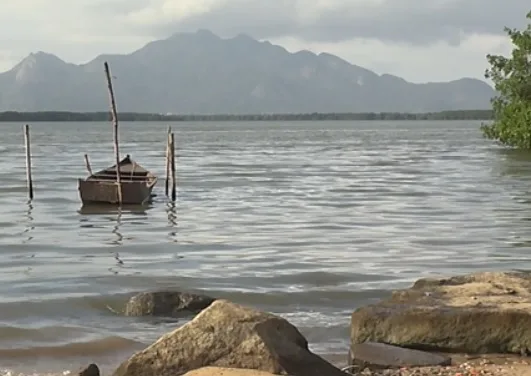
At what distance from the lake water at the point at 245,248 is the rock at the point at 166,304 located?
0.85 feet

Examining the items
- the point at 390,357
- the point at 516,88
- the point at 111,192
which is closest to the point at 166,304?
the point at 390,357

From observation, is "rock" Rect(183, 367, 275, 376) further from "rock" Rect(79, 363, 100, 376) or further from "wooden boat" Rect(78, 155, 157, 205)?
"wooden boat" Rect(78, 155, 157, 205)

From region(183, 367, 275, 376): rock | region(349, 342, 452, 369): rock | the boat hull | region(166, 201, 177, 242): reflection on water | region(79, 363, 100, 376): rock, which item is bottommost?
region(166, 201, 177, 242): reflection on water

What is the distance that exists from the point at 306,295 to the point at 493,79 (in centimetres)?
4756

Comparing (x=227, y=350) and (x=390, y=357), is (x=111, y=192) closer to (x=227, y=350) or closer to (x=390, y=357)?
(x=390, y=357)

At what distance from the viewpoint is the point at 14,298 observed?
15820mm

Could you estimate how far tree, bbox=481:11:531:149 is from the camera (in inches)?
2292

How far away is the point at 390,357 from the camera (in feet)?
33.2

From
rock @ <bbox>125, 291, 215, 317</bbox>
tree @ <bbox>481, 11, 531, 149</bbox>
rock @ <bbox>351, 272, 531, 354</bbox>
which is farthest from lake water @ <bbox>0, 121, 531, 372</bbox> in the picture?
tree @ <bbox>481, 11, 531, 149</bbox>

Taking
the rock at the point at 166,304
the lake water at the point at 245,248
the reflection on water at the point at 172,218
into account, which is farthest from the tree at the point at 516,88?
the rock at the point at 166,304

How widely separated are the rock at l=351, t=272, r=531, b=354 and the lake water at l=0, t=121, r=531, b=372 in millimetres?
1238

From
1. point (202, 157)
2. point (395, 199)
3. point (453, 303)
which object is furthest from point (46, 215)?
point (202, 157)

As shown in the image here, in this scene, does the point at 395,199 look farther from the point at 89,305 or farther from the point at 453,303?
the point at 453,303

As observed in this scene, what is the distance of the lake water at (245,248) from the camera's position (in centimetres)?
1361
